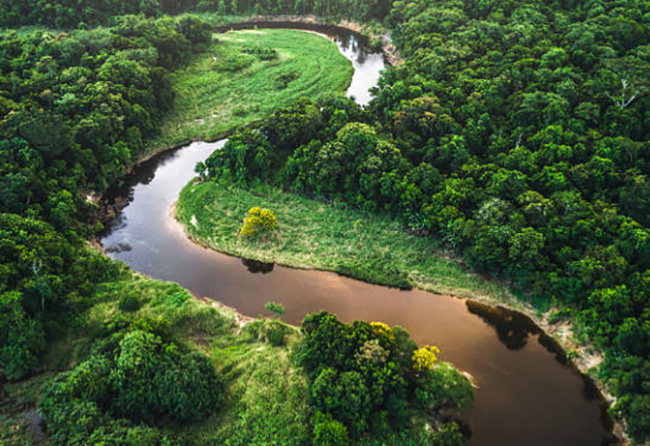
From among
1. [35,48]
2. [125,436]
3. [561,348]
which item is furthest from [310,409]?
[35,48]

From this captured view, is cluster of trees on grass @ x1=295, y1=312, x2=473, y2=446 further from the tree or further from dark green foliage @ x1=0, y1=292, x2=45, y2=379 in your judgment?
dark green foliage @ x1=0, y1=292, x2=45, y2=379

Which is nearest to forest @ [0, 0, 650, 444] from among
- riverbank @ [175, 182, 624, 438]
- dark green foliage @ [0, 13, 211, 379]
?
dark green foliage @ [0, 13, 211, 379]

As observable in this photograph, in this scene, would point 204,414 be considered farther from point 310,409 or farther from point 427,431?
point 427,431

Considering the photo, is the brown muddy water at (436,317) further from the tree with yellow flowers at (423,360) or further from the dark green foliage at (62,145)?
the dark green foliage at (62,145)

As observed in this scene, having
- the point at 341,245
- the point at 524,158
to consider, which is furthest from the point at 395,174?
the point at 524,158

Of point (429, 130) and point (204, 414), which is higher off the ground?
point (429, 130)

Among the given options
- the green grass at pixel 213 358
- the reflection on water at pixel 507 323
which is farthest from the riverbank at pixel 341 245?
the green grass at pixel 213 358

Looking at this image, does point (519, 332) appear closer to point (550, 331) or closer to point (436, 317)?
point (550, 331)

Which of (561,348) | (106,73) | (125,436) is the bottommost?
(125,436)
